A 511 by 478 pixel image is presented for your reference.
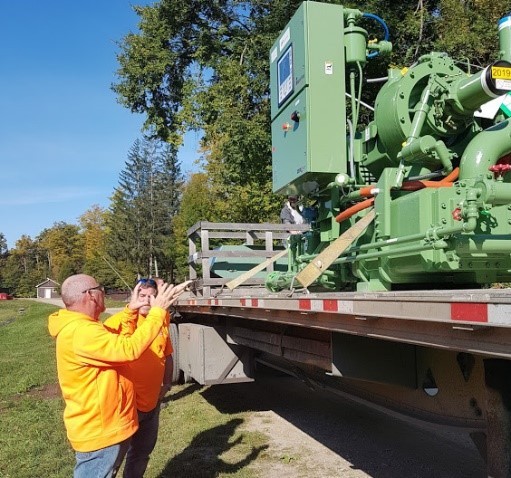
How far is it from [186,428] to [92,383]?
3.68m

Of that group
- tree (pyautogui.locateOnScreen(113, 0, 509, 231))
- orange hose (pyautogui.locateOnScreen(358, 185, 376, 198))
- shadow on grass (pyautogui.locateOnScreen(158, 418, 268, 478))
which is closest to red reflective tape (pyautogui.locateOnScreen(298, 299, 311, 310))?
orange hose (pyautogui.locateOnScreen(358, 185, 376, 198))

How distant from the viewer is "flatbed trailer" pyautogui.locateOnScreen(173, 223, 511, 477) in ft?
6.63

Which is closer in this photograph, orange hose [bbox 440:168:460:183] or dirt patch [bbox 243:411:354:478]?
orange hose [bbox 440:168:460:183]

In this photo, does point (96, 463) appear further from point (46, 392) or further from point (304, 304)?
point (46, 392)

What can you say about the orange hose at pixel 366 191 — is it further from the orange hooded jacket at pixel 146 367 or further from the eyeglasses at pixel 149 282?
the orange hooded jacket at pixel 146 367

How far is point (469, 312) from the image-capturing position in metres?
1.94

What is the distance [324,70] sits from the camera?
4902mm

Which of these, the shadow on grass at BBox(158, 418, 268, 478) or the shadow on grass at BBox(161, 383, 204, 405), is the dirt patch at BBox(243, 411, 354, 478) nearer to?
the shadow on grass at BBox(158, 418, 268, 478)

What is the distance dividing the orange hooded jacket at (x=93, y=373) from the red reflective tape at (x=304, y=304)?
0.80 meters

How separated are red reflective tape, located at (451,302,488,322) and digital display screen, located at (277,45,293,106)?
11.9 feet

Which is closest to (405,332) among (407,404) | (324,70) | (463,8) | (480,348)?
(480,348)

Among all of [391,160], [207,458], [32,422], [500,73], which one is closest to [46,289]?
[32,422]

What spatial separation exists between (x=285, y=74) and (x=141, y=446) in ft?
11.5

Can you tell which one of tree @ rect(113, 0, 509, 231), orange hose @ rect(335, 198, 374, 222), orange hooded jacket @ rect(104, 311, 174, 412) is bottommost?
orange hooded jacket @ rect(104, 311, 174, 412)
